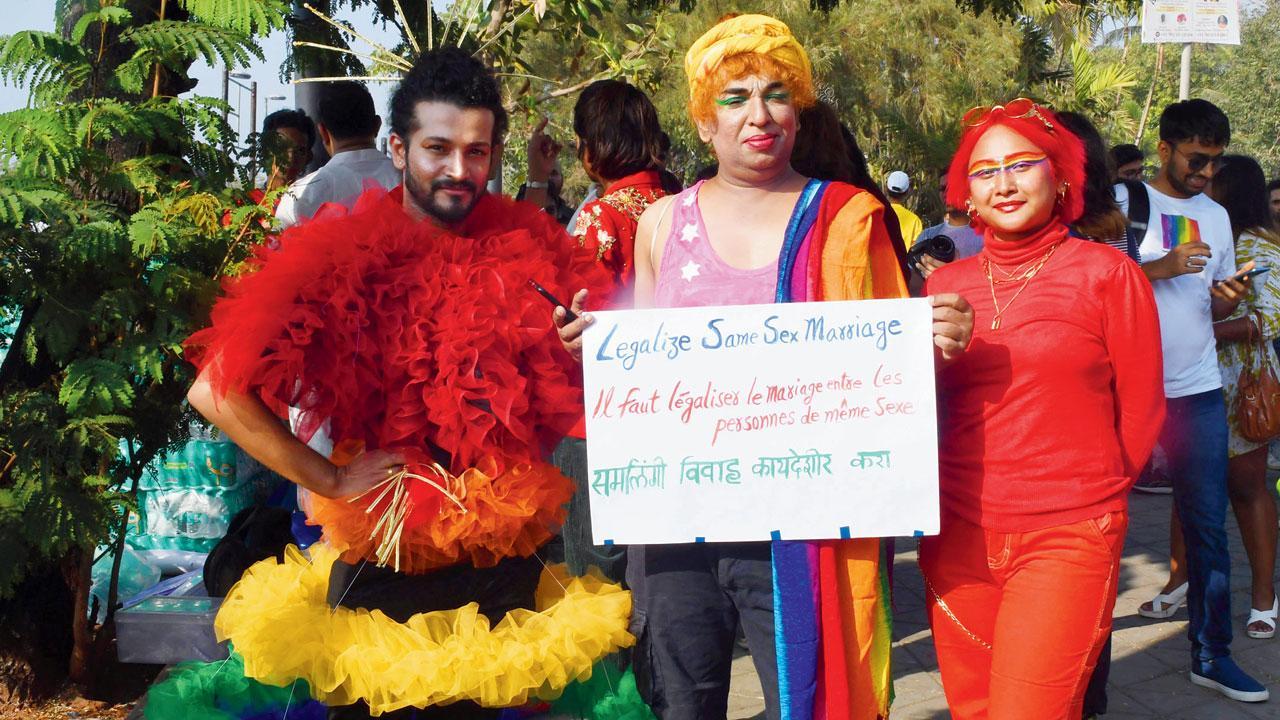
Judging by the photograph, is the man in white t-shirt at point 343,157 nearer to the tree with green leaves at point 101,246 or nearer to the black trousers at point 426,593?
the tree with green leaves at point 101,246

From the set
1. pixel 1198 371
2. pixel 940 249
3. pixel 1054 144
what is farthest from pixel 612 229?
pixel 1198 371

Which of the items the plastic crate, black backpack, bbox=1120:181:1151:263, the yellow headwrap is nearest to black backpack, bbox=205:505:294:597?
the plastic crate

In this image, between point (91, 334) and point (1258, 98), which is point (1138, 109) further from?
point (91, 334)

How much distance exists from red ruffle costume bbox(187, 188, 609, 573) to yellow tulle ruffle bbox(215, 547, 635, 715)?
0.14 metres

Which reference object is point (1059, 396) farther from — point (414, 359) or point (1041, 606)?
point (414, 359)

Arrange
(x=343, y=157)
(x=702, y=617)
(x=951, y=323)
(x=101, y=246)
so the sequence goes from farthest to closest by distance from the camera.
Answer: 1. (x=343, y=157)
2. (x=101, y=246)
3. (x=702, y=617)
4. (x=951, y=323)

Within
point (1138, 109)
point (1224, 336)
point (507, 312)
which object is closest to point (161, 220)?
point (507, 312)

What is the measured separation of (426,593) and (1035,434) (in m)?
1.47

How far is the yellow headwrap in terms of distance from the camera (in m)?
2.54

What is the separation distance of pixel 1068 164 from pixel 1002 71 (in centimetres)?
2340

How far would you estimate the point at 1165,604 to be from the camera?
5.51m

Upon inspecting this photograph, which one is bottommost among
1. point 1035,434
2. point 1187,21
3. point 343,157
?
point 1035,434

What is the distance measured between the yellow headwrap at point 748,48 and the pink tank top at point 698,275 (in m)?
0.30

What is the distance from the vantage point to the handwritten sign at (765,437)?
2453 millimetres
